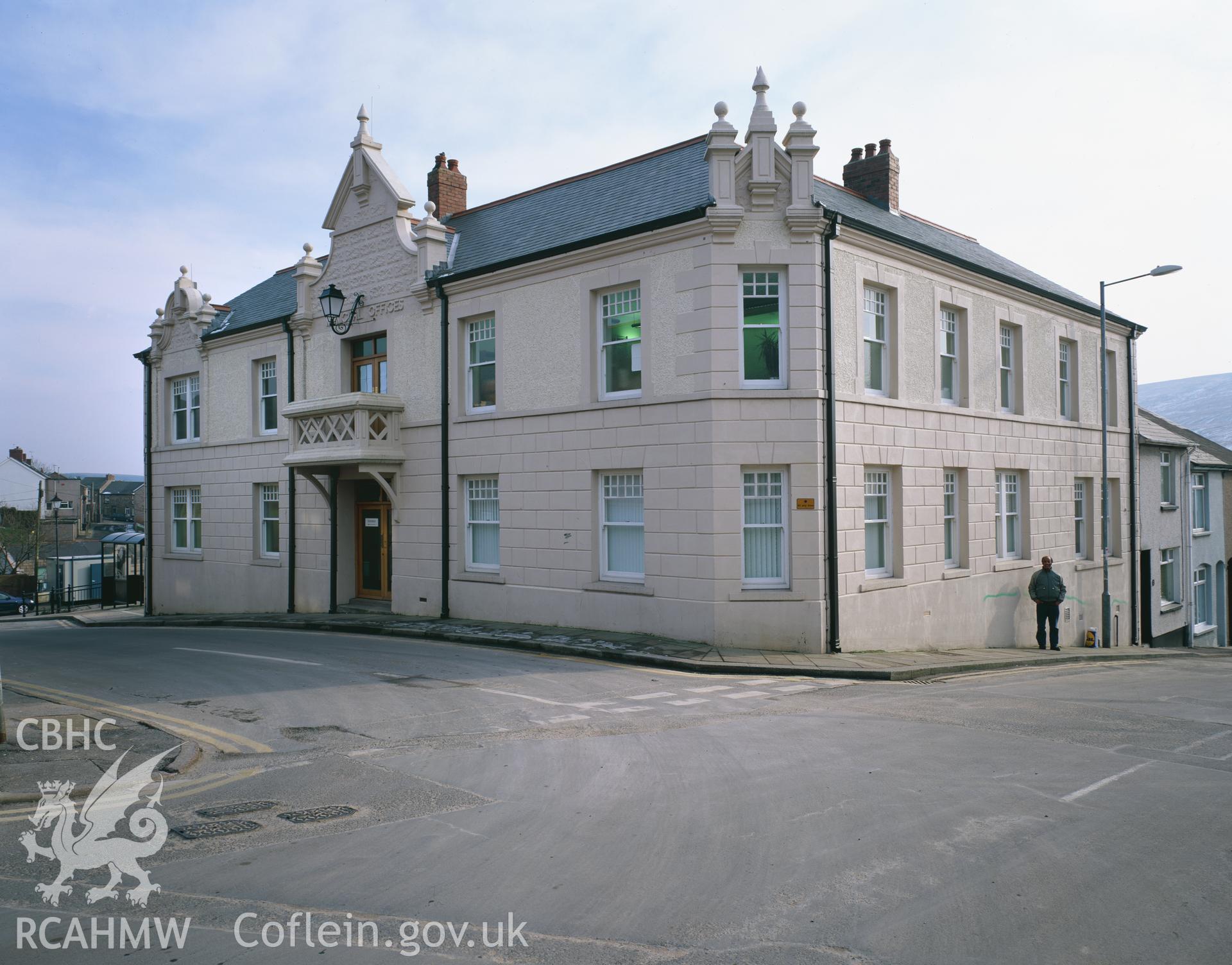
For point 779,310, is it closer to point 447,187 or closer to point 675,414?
point 675,414

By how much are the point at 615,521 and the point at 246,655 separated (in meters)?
6.82

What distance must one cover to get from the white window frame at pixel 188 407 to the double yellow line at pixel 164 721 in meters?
17.0

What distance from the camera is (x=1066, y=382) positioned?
78.8 ft

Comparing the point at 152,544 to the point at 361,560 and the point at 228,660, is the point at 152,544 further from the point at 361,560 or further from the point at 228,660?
the point at 228,660

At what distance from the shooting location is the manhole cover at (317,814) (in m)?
6.57

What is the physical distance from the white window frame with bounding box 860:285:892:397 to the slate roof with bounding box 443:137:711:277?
12.7 feet

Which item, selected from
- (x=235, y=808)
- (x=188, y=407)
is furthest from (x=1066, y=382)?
(x=188, y=407)

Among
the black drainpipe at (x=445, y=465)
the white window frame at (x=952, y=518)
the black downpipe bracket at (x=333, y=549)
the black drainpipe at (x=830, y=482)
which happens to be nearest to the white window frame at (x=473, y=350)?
the black drainpipe at (x=445, y=465)

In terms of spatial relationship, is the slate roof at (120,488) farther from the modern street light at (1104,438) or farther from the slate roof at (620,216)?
the modern street light at (1104,438)

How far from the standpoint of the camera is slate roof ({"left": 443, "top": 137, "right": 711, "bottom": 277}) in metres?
16.1

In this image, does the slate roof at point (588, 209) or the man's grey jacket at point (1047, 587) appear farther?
the man's grey jacket at point (1047, 587)

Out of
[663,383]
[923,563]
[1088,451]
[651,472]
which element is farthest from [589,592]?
[1088,451]

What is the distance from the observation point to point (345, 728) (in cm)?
948

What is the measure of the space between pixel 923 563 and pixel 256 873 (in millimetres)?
14620
